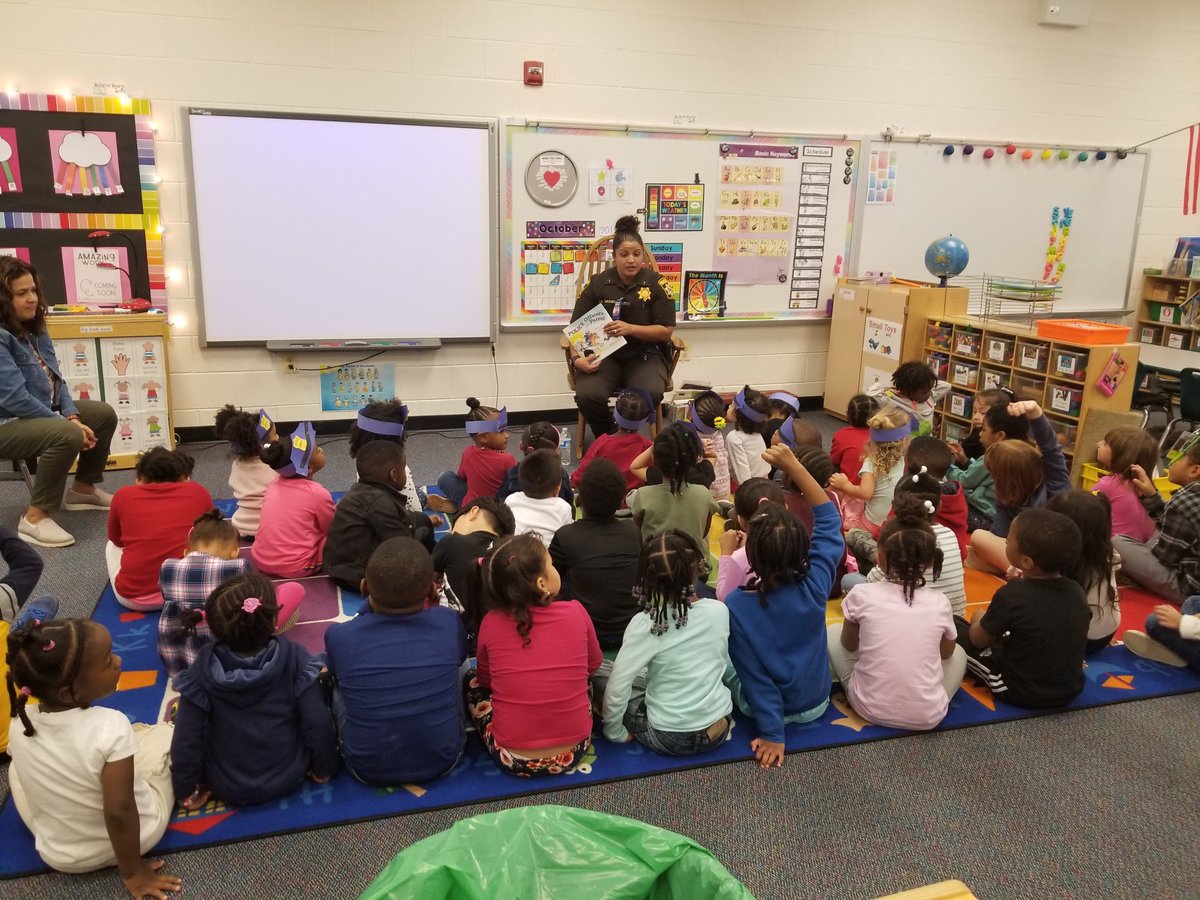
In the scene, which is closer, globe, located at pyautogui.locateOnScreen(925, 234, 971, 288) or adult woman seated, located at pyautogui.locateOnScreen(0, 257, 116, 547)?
adult woman seated, located at pyautogui.locateOnScreen(0, 257, 116, 547)

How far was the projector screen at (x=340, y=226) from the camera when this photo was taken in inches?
202

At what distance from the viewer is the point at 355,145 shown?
17.3 ft

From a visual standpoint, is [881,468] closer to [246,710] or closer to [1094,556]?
[1094,556]

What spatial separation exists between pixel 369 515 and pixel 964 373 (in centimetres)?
402

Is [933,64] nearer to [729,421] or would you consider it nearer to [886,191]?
[886,191]

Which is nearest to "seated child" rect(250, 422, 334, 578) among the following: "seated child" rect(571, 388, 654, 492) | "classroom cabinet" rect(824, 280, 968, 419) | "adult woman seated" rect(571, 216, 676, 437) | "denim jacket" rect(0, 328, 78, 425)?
"seated child" rect(571, 388, 654, 492)

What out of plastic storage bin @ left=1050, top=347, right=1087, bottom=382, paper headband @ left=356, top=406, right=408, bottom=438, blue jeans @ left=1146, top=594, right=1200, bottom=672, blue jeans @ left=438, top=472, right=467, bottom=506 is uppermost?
plastic storage bin @ left=1050, top=347, right=1087, bottom=382

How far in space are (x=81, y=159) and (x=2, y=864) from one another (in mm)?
4034

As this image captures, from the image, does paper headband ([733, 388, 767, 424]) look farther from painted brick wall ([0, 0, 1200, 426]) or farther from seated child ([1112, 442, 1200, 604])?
painted brick wall ([0, 0, 1200, 426])

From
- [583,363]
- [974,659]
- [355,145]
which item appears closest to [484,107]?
[355,145]

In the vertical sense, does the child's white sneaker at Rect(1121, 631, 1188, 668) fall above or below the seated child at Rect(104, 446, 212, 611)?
below

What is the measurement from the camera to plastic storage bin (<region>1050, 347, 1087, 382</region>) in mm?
4855

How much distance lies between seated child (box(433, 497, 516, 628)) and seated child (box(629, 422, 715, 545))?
52cm

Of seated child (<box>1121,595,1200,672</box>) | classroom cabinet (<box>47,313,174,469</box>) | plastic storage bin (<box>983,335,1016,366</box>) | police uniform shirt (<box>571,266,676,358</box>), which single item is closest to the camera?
seated child (<box>1121,595,1200,672</box>)
